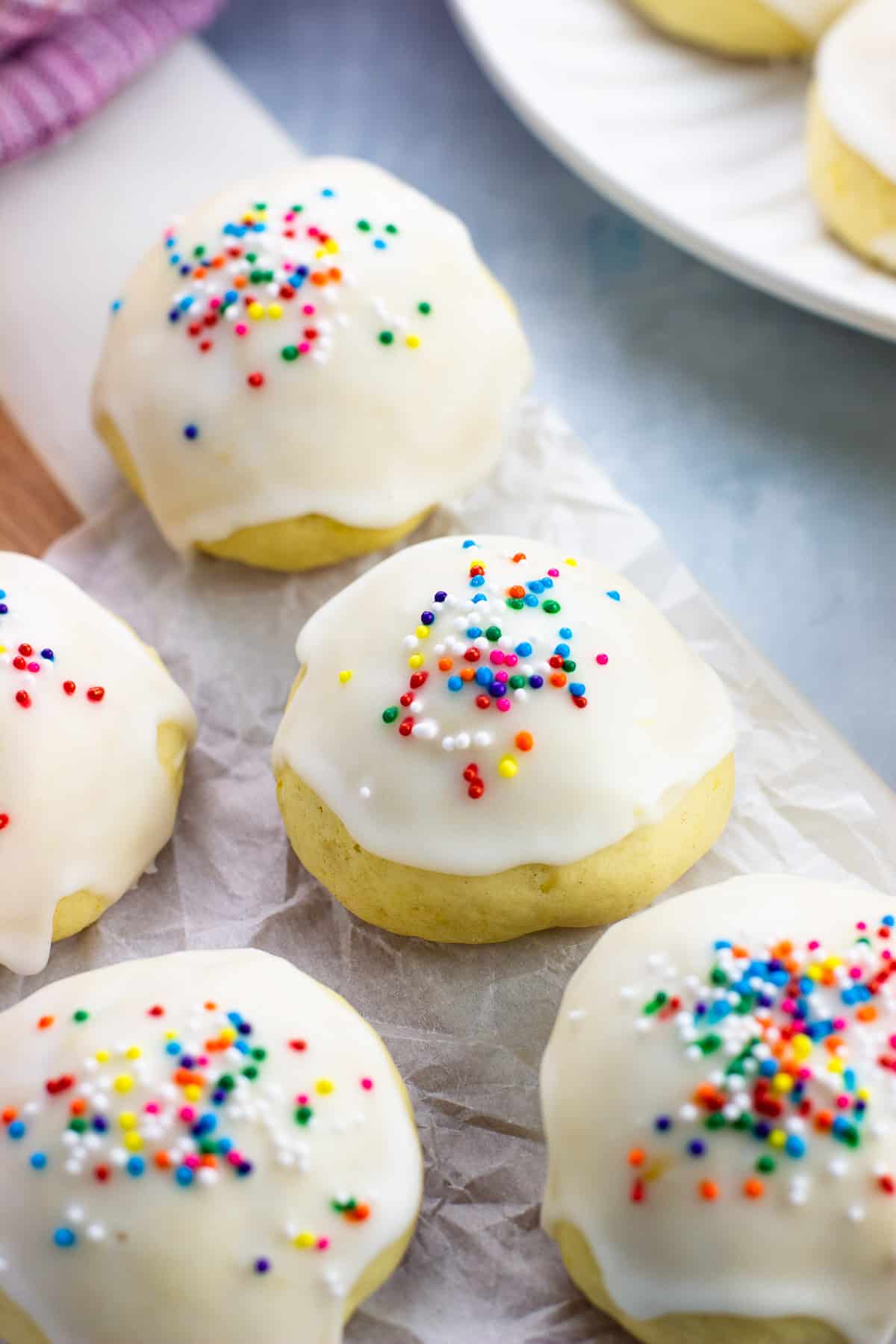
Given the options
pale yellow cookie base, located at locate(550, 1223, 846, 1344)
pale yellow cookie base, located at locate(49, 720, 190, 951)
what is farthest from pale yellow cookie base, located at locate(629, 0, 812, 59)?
pale yellow cookie base, located at locate(550, 1223, 846, 1344)

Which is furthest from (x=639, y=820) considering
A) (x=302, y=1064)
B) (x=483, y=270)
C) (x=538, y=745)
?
(x=483, y=270)

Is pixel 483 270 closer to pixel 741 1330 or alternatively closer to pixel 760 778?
pixel 760 778

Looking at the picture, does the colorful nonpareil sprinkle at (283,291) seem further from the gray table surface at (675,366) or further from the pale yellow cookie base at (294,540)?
the gray table surface at (675,366)

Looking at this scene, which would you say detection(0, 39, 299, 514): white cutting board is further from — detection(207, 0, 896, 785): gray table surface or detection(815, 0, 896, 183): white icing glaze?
detection(815, 0, 896, 183): white icing glaze

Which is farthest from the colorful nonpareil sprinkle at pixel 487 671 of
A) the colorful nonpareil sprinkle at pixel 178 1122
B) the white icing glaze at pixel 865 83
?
the white icing glaze at pixel 865 83

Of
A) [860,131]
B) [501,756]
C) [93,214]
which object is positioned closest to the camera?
[501,756]

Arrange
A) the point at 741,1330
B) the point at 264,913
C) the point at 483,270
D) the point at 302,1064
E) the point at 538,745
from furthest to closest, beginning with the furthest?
the point at 483,270 → the point at 264,913 → the point at 538,745 → the point at 302,1064 → the point at 741,1330

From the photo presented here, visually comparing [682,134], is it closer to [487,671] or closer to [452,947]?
[487,671]

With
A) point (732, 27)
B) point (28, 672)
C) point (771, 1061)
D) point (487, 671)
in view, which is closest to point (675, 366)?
point (732, 27)
